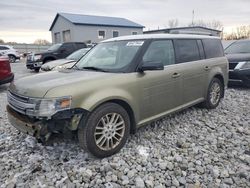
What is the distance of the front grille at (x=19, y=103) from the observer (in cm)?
310

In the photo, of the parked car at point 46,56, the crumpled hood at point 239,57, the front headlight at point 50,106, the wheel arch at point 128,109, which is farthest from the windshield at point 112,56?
the parked car at point 46,56

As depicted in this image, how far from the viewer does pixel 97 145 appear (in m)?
3.31

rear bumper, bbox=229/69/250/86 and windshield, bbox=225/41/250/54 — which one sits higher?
windshield, bbox=225/41/250/54

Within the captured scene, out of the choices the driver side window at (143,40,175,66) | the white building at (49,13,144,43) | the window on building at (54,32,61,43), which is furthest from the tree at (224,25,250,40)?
the driver side window at (143,40,175,66)

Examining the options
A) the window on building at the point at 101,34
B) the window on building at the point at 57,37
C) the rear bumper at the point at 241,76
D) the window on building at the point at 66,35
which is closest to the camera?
the rear bumper at the point at 241,76

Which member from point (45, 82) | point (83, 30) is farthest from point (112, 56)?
point (83, 30)

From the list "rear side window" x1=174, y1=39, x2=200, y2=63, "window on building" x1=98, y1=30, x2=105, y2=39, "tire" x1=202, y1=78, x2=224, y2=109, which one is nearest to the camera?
"rear side window" x1=174, y1=39, x2=200, y2=63

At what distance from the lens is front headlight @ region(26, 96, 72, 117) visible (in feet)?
9.67

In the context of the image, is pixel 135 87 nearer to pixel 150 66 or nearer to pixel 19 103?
pixel 150 66

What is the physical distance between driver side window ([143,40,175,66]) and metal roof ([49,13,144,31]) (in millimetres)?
26390

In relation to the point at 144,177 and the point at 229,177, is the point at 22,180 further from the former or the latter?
the point at 229,177

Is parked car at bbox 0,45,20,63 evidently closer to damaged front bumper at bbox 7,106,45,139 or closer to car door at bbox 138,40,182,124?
damaged front bumper at bbox 7,106,45,139

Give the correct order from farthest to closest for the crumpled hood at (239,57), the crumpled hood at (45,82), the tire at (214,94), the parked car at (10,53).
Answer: the parked car at (10,53), the crumpled hood at (239,57), the tire at (214,94), the crumpled hood at (45,82)

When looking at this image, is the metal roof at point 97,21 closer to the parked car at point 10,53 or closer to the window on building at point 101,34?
the window on building at point 101,34
